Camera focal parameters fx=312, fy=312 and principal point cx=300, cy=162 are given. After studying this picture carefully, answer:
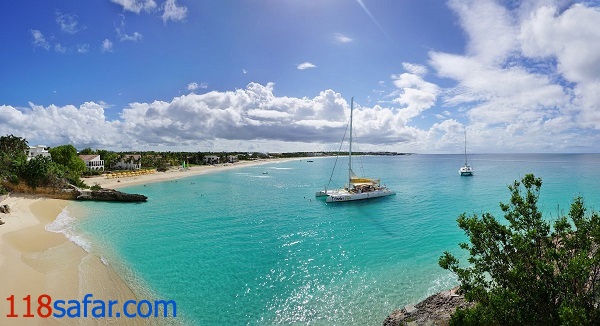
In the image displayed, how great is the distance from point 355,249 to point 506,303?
19685 mm

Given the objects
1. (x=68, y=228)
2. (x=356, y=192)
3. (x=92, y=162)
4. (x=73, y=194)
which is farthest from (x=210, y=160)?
(x=68, y=228)

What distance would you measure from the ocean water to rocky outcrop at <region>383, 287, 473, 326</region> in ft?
5.65

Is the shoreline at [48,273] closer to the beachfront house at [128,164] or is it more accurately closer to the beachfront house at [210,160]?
the beachfront house at [128,164]

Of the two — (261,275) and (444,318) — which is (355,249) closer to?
(261,275)

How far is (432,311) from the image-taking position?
14.9m

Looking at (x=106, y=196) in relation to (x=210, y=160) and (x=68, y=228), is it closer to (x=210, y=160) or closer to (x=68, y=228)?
(x=68, y=228)

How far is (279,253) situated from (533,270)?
20.5 m

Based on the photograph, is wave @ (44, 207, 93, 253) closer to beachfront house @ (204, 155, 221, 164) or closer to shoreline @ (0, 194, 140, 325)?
shoreline @ (0, 194, 140, 325)

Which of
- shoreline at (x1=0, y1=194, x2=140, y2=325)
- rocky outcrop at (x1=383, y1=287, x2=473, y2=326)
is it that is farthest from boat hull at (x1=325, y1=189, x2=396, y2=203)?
rocky outcrop at (x1=383, y1=287, x2=473, y2=326)

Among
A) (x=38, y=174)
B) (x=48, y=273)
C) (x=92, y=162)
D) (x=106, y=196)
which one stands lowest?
(x=48, y=273)

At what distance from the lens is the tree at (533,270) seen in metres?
9.78

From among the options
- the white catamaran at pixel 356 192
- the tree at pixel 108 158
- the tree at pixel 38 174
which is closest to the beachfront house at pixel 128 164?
the tree at pixel 108 158

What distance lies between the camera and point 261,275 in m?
22.9

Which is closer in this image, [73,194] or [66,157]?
[73,194]
